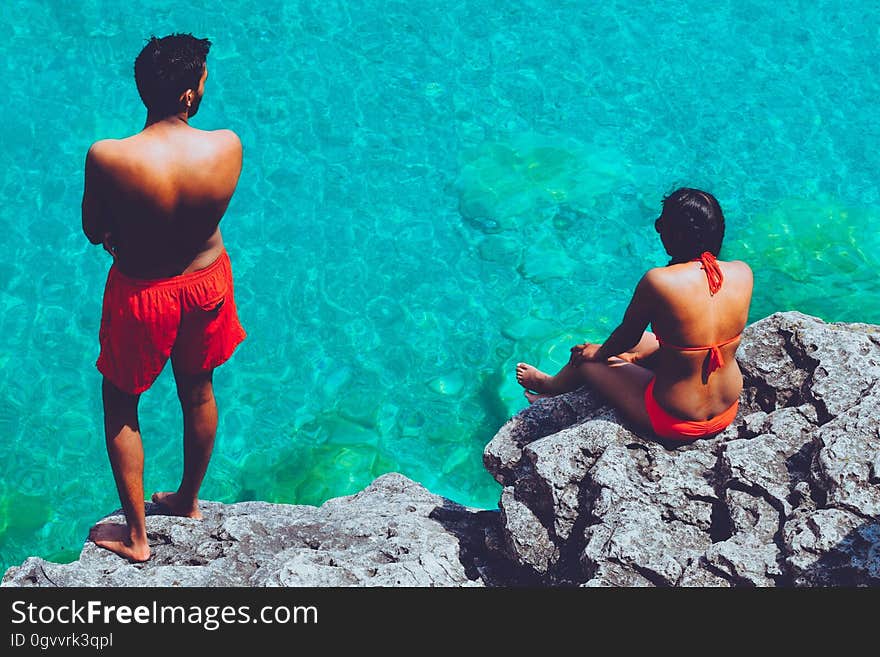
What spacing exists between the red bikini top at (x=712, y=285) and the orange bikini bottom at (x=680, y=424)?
233 millimetres

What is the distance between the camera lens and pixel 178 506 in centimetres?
461

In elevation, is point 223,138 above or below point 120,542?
above

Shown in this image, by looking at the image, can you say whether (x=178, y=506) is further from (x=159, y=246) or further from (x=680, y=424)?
(x=680, y=424)

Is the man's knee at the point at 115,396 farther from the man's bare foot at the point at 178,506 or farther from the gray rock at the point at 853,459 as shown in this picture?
the gray rock at the point at 853,459

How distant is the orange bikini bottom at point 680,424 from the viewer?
4.37m

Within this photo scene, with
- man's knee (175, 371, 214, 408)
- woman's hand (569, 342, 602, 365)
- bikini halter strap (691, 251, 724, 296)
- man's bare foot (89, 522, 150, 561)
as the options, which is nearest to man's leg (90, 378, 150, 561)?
man's bare foot (89, 522, 150, 561)

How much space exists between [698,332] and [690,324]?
50 millimetres

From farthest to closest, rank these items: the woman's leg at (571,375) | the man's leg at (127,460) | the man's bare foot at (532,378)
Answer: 1. the man's bare foot at (532,378)
2. the woman's leg at (571,375)
3. the man's leg at (127,460)

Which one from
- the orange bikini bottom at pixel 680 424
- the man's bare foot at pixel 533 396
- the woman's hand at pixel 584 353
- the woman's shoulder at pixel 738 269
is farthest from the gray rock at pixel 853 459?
the man's bare foot at pixel 533 396

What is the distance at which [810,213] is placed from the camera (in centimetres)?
Result: 816

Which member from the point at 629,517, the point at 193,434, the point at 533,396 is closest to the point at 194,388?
the point at 193,434

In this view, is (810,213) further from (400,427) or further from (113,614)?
(113,614)

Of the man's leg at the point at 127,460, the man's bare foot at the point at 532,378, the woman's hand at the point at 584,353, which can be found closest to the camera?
the man's leg at the point at 127,460

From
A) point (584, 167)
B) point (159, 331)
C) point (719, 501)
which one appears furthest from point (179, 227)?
point (584, 167)
